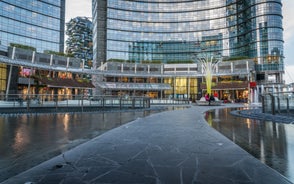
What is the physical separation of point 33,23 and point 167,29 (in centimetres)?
4822

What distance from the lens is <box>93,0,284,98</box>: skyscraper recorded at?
68.5 metres

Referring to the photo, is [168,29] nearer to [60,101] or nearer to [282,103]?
[60,101]

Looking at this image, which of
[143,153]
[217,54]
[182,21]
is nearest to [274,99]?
[143,153]

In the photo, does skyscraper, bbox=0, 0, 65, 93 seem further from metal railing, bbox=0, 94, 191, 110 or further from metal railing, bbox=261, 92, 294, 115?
metal railing, bbox=261, 92, 294, 115

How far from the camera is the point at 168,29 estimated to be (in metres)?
72.9

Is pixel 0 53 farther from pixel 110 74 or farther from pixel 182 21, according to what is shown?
pixel 182 21

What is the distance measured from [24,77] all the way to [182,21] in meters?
59.1

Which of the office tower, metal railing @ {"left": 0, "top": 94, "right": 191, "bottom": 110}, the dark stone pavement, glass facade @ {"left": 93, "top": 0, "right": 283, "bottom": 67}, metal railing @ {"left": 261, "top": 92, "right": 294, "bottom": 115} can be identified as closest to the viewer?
the dark stone pavement

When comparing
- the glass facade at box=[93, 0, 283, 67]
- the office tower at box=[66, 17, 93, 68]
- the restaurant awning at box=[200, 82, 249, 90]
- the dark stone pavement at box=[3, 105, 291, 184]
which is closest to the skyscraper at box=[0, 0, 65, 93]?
the glass facade at box=[93, 0, 283, 67]

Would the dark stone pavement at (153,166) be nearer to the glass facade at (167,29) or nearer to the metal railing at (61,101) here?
the metal railing at (61,101)

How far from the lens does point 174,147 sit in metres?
4.17

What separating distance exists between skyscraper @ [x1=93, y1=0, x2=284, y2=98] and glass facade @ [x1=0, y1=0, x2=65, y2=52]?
48.5ft

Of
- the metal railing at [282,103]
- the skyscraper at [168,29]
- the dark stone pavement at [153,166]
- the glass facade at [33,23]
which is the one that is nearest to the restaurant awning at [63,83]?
the glass facade at [33,23]

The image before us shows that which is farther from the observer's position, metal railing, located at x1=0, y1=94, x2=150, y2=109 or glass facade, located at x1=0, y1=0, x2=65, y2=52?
glass facade, located at x1=0, y1=0, x2=65, y2=52
